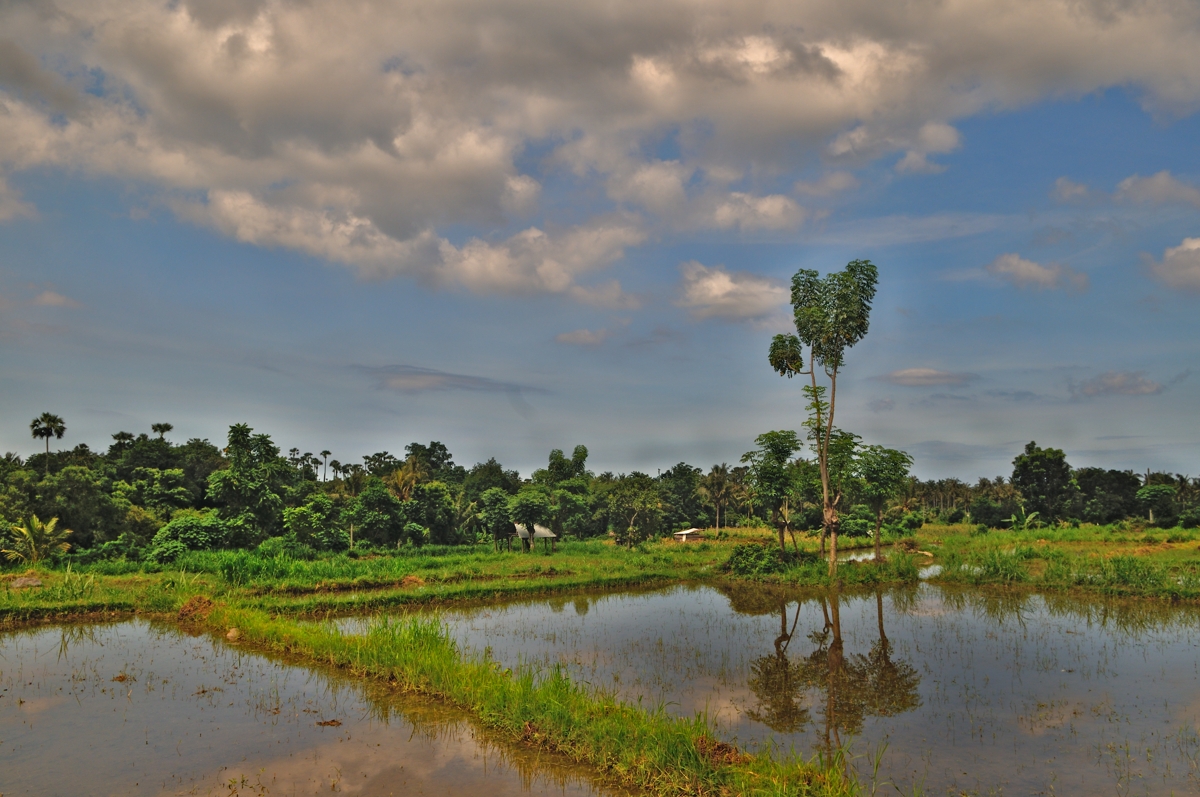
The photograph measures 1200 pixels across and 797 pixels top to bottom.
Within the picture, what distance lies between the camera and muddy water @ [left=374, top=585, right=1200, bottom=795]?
916cm

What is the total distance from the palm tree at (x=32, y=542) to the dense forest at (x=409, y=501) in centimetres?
92

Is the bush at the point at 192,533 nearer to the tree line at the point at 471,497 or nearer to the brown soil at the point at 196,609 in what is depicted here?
the tree line at the point at 471,497

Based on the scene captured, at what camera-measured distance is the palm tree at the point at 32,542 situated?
25.9 meters

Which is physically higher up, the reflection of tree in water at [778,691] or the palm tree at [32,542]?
the palm tree at [32,542]

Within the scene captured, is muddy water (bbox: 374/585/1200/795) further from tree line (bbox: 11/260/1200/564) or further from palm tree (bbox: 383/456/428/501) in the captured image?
palm tree (bbox: 383/456/428/501)

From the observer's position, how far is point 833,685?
13.0 m

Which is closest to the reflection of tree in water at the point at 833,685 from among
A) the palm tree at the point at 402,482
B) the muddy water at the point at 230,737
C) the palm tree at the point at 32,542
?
the muddy water at the point at 230,737

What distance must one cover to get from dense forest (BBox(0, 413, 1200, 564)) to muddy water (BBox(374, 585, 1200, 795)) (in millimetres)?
9937

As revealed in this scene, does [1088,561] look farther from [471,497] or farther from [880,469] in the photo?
[471,497]

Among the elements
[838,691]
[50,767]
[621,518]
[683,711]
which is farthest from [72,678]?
[621,518]

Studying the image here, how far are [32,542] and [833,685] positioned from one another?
98.6 feet

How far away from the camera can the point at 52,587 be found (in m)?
21.8

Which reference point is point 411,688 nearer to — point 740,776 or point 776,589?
point 740,776

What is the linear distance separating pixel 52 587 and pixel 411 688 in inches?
671
